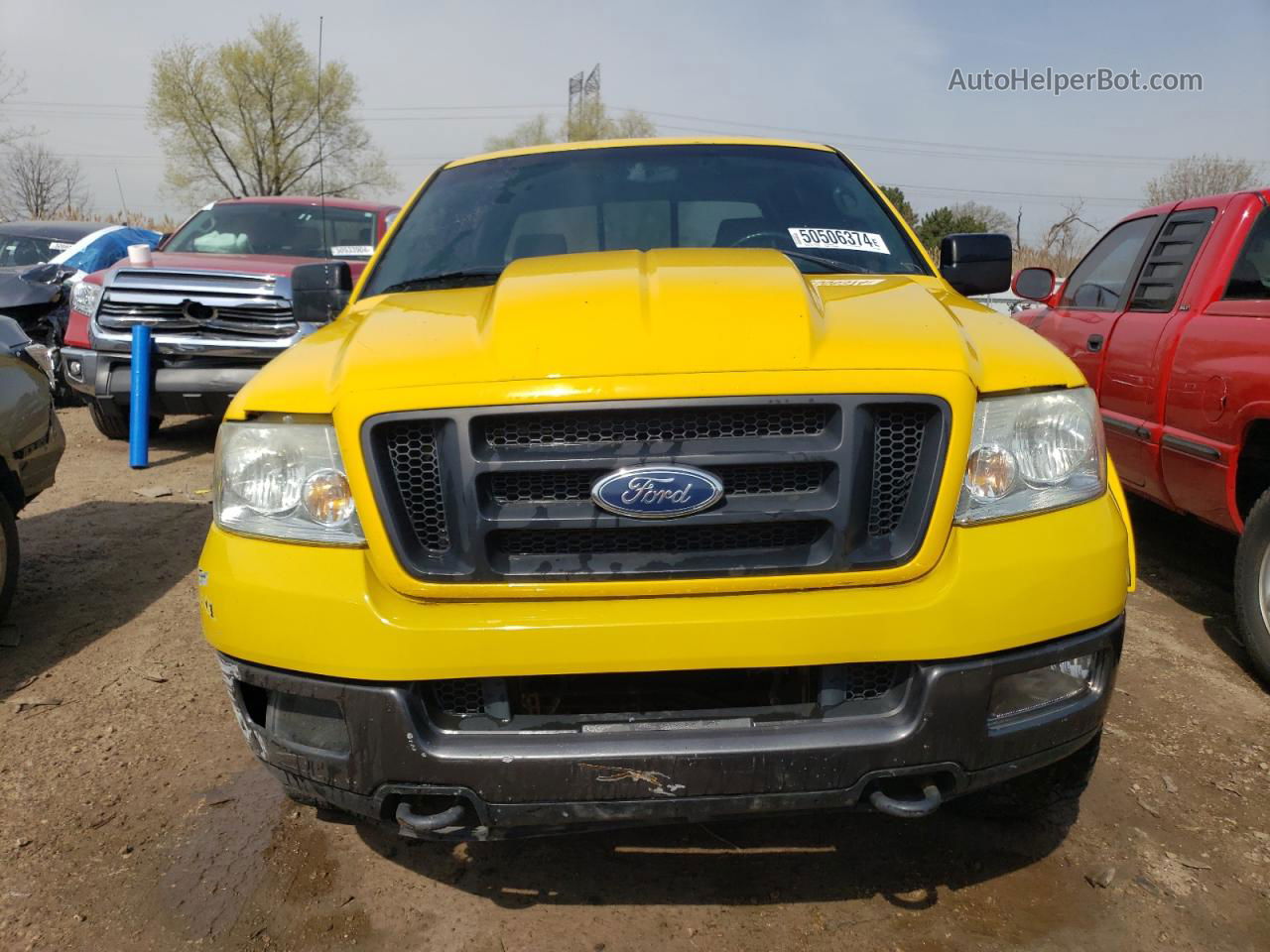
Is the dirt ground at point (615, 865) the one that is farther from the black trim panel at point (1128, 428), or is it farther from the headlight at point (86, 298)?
the headlight at point (86, 298)

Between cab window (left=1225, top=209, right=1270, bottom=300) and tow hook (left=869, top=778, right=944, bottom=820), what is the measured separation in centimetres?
318

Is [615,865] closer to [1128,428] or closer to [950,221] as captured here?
[1128,428]

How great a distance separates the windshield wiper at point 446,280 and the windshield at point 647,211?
12 mm

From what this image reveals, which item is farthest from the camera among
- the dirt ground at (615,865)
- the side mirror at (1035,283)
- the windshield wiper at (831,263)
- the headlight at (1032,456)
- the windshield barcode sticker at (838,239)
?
the side mirror at (1035,283)

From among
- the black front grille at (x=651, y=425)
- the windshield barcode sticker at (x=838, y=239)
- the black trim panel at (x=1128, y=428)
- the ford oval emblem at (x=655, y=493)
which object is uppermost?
the windshield barcode sticker at (x=838, y=239)

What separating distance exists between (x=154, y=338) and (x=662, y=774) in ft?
22.0

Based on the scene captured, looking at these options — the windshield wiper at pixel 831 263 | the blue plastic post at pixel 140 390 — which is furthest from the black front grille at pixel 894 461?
the blue plastic post at pixel 140 390

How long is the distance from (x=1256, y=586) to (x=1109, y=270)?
2.43 meters

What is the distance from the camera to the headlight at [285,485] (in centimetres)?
196

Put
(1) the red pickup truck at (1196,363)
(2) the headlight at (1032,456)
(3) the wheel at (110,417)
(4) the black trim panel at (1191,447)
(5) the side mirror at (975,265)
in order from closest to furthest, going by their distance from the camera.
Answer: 1. (2) the headlight at (1032,456)
2. (5) the side mirror at (975,265)
3. (1) the red pickup truck at (1196,363)
4. (4) the black trim panel at (1191,447)
5. (3) the wheel at (110,417)

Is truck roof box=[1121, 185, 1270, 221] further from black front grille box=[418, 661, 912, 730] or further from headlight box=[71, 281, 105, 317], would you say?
headlight box=[71, 281, 105, 317]

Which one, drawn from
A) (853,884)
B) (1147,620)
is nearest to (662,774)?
(853,884)

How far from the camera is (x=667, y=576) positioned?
1870mm

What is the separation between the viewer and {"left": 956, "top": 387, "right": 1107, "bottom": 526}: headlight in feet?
6.37
